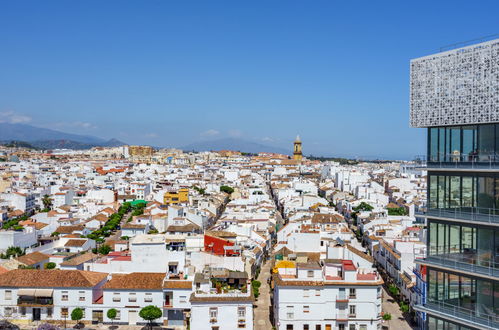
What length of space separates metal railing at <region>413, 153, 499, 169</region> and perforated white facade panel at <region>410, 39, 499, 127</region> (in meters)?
0.64

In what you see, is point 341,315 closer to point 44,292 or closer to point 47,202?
point 44,292

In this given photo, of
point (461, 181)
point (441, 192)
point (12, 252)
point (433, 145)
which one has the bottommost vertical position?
point (12, 252)

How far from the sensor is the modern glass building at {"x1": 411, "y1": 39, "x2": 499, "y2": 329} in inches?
346

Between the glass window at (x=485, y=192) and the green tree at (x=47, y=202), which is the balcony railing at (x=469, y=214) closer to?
the glass window at (x=485, y=192)

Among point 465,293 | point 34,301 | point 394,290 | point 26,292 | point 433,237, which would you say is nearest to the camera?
point 465,293

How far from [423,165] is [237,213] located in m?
35.7

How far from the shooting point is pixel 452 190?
31.5 feet

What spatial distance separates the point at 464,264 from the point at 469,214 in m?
0.88

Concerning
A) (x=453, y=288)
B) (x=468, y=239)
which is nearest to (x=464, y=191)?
(x=468, y=239)

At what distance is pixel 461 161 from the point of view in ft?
30.6

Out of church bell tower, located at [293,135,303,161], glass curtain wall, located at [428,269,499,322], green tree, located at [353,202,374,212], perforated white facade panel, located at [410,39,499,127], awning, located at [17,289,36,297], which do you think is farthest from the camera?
church bell tower, located at [293,135,303,161]

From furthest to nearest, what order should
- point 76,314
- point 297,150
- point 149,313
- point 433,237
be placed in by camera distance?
point 297,150 → point 76,314 → point 149,313 → point 433,237

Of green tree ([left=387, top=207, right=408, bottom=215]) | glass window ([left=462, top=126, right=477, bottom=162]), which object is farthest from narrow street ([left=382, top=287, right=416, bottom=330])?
green tree ([left=387, top=207, right=408, bottom=215])

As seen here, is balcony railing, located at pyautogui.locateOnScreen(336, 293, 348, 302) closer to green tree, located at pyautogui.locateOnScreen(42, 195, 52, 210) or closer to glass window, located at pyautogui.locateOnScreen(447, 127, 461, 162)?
glass window, located at pyautogui.locateOnScreen(447, 127, 461, 162)
